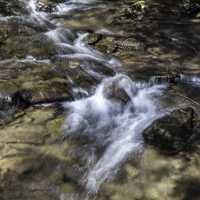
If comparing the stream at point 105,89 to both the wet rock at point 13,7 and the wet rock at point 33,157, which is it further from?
the wet rock at point 13,7

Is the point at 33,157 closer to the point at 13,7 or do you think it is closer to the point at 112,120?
the point at 112,120

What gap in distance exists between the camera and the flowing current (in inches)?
233

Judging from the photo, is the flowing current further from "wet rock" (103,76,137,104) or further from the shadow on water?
the shadow on water

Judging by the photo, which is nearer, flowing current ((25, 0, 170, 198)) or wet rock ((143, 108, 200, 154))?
flowing current ((25, 0, 170, 198))

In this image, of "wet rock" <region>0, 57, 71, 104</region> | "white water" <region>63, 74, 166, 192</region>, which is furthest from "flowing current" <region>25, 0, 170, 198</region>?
"wet rock" <region>0, 57, 71, 104</region>

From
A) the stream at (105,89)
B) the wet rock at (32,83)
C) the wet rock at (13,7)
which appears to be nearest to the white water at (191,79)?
the stream at (105,89)

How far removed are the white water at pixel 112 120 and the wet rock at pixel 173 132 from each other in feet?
0.82

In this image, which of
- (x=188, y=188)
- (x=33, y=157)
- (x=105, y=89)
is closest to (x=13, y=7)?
(x=105, y=89)

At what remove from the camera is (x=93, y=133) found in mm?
6520

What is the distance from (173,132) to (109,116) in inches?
52.5

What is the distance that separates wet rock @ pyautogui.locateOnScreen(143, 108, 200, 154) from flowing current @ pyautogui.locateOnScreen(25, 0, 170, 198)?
0.79 feet

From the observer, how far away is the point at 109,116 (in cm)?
704

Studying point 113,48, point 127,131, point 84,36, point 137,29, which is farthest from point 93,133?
point 137,29

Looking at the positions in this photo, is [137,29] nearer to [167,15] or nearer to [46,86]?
[167,15]
